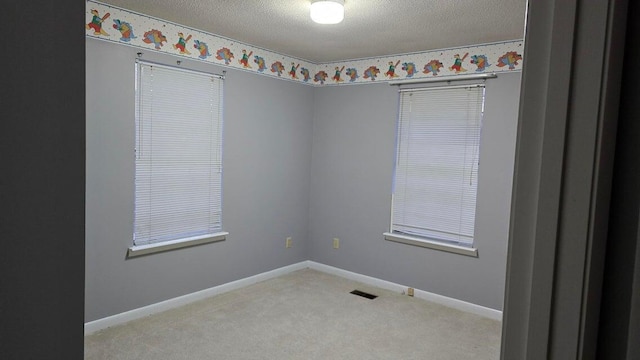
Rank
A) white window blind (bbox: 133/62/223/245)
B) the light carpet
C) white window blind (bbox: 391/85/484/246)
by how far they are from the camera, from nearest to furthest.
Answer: the light carpet < white window blind (bbox: 133/62/223/245) < white window blind (bbox: 391/85/484/246)

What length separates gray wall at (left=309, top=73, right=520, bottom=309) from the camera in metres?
3.53

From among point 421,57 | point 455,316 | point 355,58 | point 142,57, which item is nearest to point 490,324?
point 455,316

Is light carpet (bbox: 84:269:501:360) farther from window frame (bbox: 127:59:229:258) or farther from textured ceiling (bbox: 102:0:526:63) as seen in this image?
textured ceiling (bbox: 102:0:526:63)

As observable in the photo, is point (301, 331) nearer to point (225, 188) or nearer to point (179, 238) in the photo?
point (179, 238)

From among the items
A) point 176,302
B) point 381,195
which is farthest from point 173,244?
point 381,195

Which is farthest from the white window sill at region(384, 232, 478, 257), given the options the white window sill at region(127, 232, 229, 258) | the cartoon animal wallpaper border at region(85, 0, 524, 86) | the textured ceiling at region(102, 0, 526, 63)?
the textured ceiling at region(102, 0, 526, 63)

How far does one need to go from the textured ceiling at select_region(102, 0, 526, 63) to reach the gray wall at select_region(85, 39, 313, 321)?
1.39ft

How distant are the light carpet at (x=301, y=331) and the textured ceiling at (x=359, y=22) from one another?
2.37 meters

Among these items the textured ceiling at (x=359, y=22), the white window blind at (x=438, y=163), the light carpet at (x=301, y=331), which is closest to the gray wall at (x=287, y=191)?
the white window blind at (x=438, y=163)

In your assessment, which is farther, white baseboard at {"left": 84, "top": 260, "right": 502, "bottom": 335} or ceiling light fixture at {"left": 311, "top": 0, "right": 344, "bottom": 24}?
white baseboard at {"left": 84, "top": 260, "right": 502, "bottom": 335}

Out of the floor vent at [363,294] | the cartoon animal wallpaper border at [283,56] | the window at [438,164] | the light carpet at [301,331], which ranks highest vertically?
the cartoon animal wallpaper border at [283,56]

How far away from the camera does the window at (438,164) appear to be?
3.69 m

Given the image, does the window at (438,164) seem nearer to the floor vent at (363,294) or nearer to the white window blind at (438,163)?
the white window blind at (438,163)

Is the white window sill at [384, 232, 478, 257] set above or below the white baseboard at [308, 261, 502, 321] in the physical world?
Result: above
